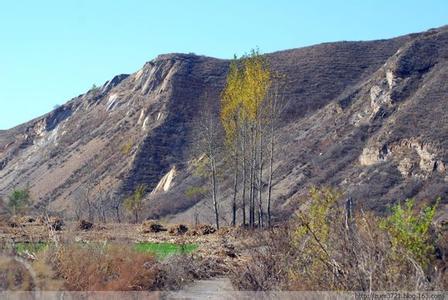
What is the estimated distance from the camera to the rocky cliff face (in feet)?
173

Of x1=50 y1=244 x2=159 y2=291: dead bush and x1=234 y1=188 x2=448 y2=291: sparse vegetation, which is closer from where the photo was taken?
x1=234 y1=188 x2=448 y2=291: sparse vegetation

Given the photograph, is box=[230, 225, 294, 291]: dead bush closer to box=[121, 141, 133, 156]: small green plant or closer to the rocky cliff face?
the rocky cliff face

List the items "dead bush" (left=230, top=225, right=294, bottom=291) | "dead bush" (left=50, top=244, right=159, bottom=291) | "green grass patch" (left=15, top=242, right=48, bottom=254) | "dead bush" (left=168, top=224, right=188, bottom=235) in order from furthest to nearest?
"dead bush" (left=168, top=224, right=188, bottom=235), "green grass patch" (left=15, top=242, right=48, bottom=254), "dead bush" (left=50, top=244, right=159, bottom=291), "dead bush" (left=230, top=225, right=294, bottom=291)

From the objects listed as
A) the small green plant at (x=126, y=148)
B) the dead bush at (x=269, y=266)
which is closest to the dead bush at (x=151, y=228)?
the dead bush at (x=269, y=266)

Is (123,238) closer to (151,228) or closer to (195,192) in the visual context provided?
(151,228)

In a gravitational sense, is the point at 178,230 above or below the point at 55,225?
below

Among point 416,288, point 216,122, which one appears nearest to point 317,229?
point 416,288

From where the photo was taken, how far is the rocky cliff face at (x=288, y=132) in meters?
52.7

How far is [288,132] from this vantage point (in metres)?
69.1

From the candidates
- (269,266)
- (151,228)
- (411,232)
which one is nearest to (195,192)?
(151,228)

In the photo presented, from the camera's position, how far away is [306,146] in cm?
6359

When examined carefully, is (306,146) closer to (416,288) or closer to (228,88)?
(228,88)

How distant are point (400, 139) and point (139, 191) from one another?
1983 cm

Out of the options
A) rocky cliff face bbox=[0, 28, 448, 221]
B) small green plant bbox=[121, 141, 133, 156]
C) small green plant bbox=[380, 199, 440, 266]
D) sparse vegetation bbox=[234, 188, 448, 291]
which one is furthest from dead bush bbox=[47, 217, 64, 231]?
small green plant bbox=[121, 141, 133, 156]
